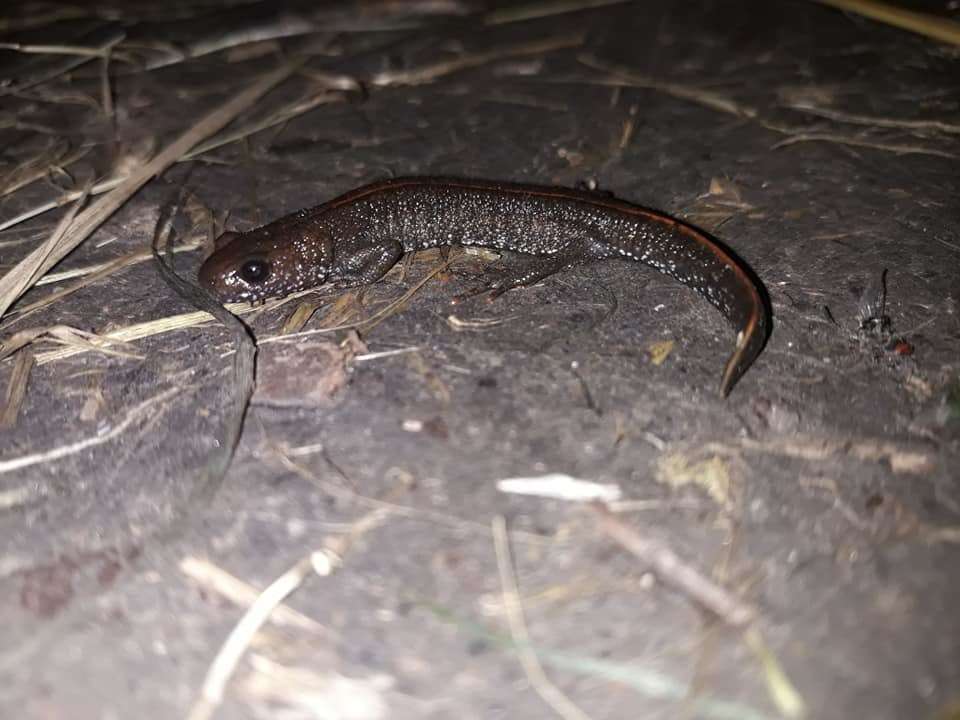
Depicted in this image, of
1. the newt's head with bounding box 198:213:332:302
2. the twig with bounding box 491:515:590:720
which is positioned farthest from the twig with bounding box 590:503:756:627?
the newt's head with bounding box 198:213:332:302

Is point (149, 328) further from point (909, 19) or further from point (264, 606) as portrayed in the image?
point (909, 19)

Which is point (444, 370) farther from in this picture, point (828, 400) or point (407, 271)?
point (828, 400)

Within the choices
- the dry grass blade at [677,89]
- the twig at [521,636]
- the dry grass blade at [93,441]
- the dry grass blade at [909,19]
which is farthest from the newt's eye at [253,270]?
the dry grass blade at [909,19]

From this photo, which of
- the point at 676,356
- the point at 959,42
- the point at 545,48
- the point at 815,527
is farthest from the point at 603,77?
the point at 815,527

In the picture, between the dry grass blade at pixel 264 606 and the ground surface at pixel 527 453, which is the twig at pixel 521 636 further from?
the dry grass blade at pixel 264 606

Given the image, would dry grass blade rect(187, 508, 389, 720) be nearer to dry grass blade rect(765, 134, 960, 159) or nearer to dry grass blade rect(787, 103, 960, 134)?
dry grass blade rect(765, 134, 960, 159)

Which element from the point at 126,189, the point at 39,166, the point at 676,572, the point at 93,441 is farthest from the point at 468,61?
the point at 676,572
